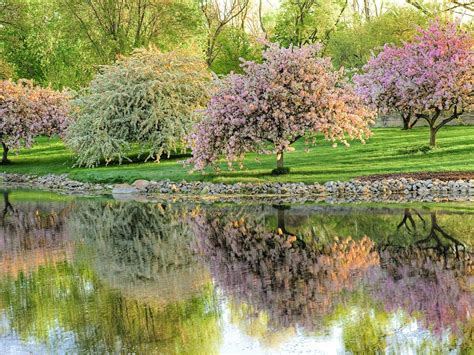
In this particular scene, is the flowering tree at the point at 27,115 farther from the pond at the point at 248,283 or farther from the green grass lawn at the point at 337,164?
the pond at the point at 248,283

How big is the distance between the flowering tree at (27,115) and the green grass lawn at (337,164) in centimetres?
196

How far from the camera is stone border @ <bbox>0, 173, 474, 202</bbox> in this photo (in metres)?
22.1

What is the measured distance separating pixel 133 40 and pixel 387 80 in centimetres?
2817

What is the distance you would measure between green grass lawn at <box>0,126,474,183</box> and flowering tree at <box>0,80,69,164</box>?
1964 millimetres

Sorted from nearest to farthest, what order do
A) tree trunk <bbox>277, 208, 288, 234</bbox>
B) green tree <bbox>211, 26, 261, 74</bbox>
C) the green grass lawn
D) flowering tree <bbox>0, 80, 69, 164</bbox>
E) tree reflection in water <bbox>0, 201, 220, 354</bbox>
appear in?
tree reflection in water <bbox>0, 201, 220, 354</bbox> → tree trunk <bbox>277, 208, 288, 234</bbox> → the green grass lawn → flowering tree <bbox>0, 80, 69, 164</bbox> → green tree <bbox>211, 26, 261, 74</bbox>

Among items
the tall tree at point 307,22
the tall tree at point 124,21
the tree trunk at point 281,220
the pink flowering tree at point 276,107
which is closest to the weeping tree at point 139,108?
the pink flowering tree at point 276,107

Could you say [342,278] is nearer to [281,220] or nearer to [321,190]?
[281,220]

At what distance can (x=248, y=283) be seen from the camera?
11.3 metres

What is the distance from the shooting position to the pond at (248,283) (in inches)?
335

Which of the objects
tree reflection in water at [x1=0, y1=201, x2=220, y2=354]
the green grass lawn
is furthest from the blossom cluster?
tree reflection in water at [x1=0, y1=201, x2=220, y2=354]

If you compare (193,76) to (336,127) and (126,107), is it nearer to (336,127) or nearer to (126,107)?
(126,107)

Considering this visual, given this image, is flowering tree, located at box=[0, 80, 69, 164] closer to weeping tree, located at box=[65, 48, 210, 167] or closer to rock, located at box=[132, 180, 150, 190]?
weeping tree, located at box=[65, 48, 210, 167]

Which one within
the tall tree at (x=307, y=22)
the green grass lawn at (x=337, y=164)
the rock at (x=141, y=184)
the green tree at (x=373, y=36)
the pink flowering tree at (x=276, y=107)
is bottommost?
the rock at (x=141, y=184)

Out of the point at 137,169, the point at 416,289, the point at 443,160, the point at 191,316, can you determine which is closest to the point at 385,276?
the point at 416,289
